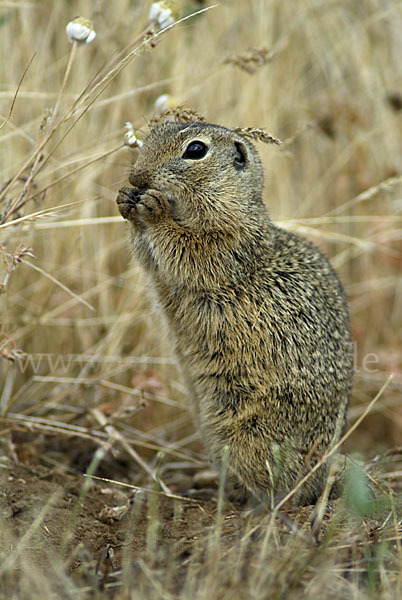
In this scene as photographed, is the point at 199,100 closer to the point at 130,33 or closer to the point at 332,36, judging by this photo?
the point at 130,33

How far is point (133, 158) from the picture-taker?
14.9 feet

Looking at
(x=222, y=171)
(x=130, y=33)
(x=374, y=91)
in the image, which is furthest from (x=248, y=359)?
(x=374, y=91)

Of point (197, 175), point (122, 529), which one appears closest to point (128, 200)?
point (197, 175)

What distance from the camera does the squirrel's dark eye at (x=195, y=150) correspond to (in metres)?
3.72

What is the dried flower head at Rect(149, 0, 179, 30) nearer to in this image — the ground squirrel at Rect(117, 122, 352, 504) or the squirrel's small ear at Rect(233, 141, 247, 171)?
the ground squirrel at Rect(117, 122, 352, 504)

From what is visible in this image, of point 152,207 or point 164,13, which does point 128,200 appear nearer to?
point 152,207

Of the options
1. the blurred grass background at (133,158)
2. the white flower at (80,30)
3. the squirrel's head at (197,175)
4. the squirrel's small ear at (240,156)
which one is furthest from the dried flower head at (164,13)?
the squirrel's small ear at (240,156)

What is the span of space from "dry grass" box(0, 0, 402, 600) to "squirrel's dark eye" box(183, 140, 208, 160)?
1.26ft

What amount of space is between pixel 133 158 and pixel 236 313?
1.44 meters

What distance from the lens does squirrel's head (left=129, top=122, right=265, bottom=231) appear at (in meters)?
3.66

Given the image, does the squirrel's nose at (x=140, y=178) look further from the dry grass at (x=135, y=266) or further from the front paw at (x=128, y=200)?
the dry grass at (x=135, y=266)

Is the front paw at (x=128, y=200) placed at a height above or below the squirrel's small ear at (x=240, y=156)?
below

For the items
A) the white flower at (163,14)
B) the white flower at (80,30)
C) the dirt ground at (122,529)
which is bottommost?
the dirt ground at (122,529)

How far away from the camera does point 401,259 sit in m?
6.45
